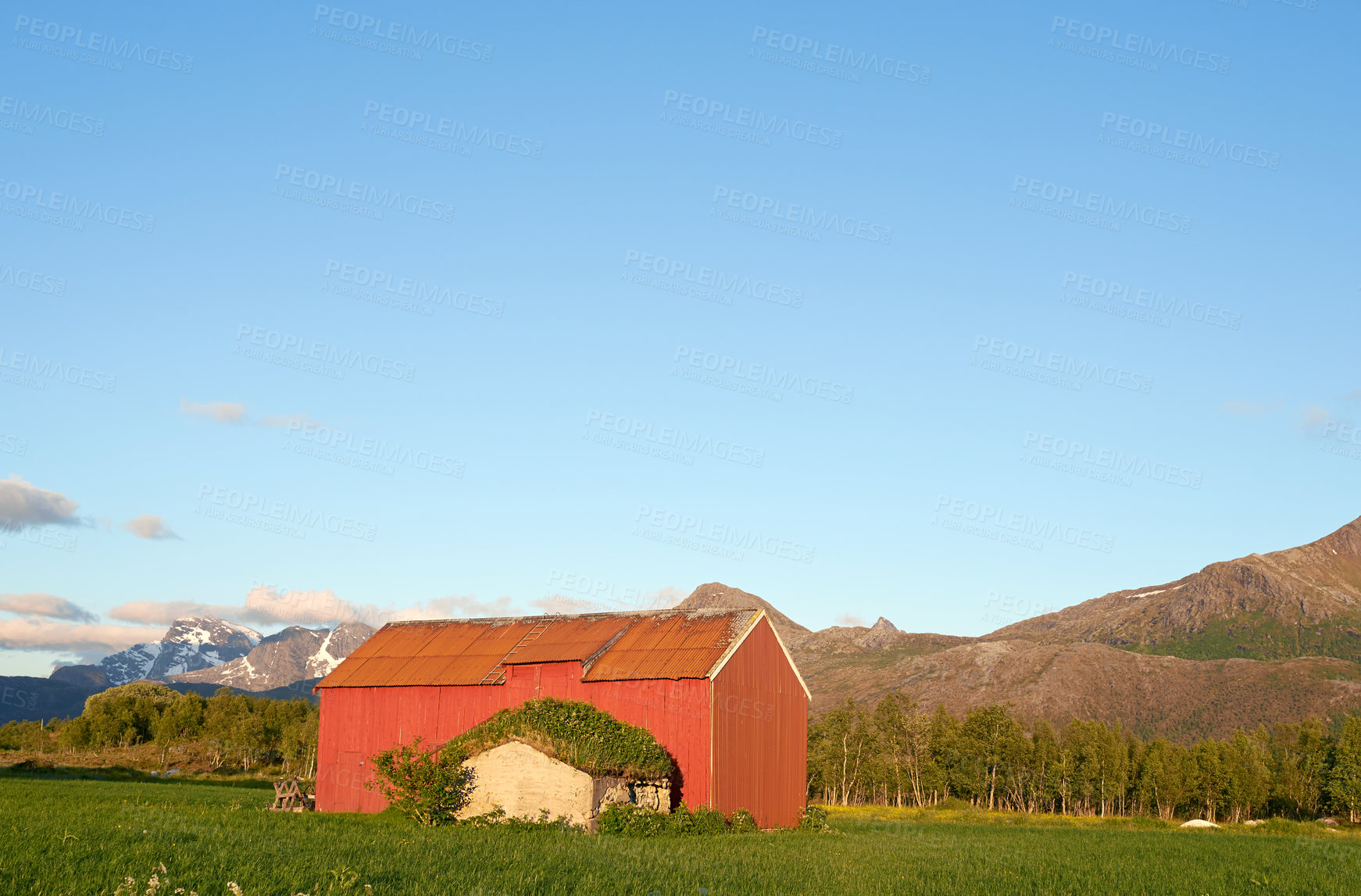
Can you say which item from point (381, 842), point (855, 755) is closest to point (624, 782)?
point (381, 842)

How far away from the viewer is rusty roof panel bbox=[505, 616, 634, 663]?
38.2 metres

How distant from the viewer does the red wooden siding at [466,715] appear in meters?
34.2

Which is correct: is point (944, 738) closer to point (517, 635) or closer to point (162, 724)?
point (517, 635)

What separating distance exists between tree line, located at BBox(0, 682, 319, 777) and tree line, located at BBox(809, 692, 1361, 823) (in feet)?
187

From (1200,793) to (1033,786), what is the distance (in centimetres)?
1554

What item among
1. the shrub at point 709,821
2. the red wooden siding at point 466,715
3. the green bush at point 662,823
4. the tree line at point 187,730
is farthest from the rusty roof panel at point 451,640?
the tree line at point 187,730

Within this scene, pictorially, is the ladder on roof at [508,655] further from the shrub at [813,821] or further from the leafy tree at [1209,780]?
the leafy tree at [1209,780]

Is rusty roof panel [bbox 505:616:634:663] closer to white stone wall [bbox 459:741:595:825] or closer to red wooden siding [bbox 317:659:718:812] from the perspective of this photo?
red wooden siding [bbox 317:659:718:812]

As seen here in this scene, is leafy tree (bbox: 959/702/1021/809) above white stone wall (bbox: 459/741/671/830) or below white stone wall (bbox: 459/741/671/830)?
below

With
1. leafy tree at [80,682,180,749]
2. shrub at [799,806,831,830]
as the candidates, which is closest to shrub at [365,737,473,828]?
shrub at [799,806,831,830]

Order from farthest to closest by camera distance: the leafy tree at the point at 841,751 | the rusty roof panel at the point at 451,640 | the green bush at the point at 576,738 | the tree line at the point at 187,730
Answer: the tree line at the point at 187,730 < the leafy tree at the point at 841,751 < the rusty roof panel at the point at 451,640 < the green bush at the point at 576,738

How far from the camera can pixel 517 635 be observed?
136 ft

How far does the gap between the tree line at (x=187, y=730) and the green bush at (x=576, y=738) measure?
7792cm

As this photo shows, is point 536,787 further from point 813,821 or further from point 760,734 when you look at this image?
point 813,821
